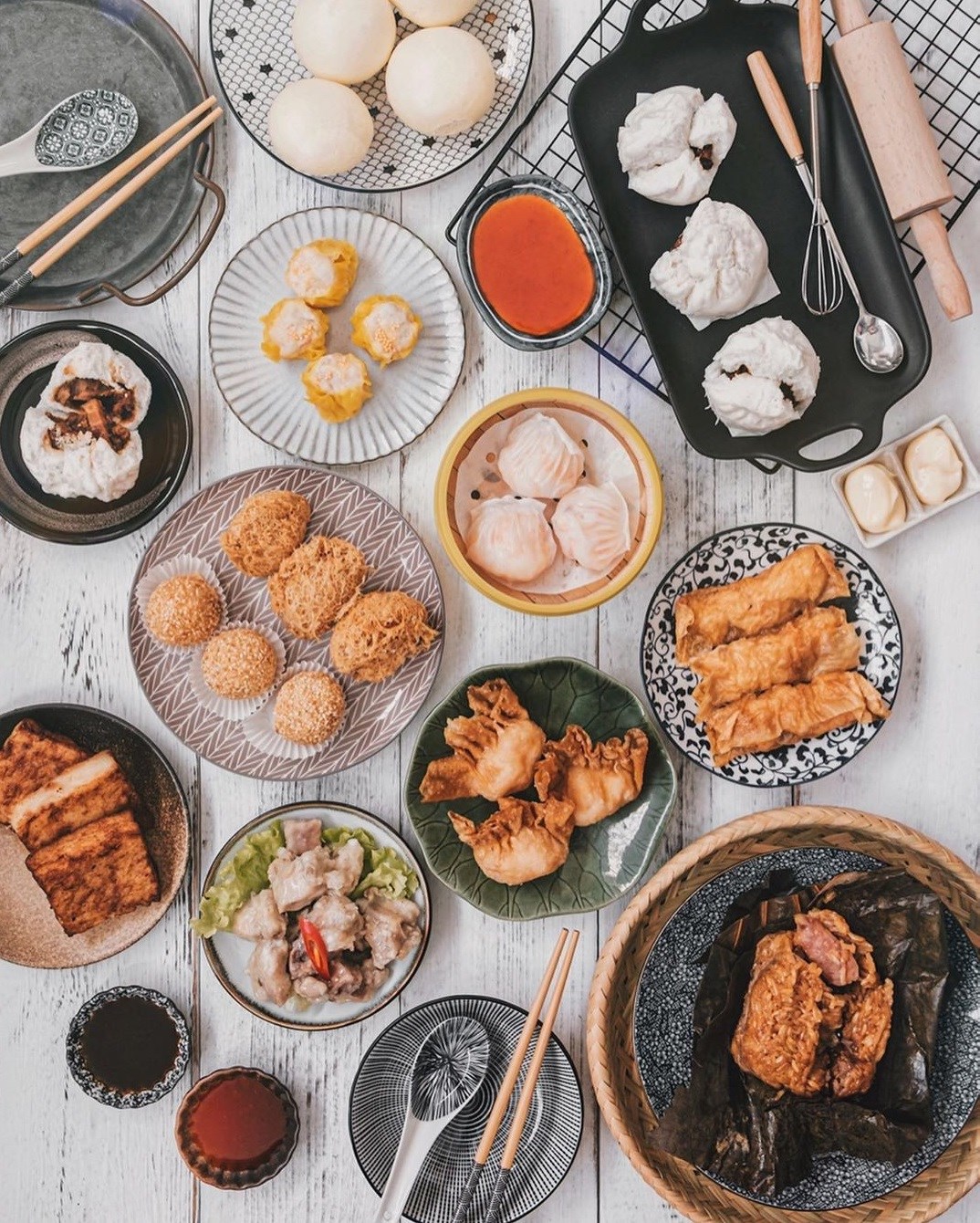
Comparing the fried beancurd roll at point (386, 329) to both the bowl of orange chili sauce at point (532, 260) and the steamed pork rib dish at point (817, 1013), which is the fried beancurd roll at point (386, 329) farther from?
the steamed pork rib dish at point (817, 1013)

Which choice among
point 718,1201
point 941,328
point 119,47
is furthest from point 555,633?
point 119,47

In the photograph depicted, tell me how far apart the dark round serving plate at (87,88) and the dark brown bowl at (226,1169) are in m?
1.94

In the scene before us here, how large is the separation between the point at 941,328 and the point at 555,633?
47.9 inches

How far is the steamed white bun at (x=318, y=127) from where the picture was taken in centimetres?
245

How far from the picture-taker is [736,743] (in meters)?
2.50

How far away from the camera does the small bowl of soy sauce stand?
2.65 m

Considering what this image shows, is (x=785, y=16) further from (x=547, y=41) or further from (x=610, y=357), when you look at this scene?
(x=610, y=357)

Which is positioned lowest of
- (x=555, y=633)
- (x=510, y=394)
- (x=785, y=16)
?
(x=555, y=633)

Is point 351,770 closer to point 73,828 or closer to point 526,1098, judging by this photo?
point 73,828

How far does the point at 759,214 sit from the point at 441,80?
809 mm

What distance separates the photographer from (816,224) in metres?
2.53

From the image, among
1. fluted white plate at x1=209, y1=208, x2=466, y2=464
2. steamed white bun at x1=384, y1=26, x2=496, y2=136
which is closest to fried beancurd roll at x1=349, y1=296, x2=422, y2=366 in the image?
fluted white plate at x1=209, y1=208, x2=466, y2=464

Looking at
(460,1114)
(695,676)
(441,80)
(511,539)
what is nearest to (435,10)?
(441,80)

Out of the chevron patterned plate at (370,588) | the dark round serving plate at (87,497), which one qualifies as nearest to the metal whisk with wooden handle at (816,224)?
the chevron patterned plate at (370,588)
